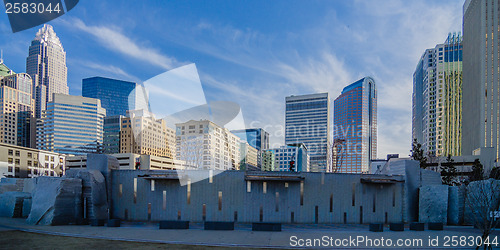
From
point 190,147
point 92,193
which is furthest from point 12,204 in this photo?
point 190,147

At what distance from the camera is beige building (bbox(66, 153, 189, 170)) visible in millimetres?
143250

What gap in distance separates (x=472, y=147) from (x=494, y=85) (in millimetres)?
23963

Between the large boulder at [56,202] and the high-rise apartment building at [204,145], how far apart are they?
103659 mm

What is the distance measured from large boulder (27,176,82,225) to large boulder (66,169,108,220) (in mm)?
412

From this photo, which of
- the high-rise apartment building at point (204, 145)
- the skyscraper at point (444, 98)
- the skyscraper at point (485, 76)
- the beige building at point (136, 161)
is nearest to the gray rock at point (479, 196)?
the skyscraper at point (485, 76)

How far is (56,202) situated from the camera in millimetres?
22250

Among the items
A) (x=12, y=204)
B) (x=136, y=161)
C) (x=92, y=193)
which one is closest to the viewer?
(x=92, y=193)

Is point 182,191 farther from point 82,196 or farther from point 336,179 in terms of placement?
point 336,179

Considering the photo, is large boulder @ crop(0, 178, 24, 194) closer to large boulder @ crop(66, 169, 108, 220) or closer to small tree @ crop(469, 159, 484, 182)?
large boulder @ crop(66, 169, 108, 220)

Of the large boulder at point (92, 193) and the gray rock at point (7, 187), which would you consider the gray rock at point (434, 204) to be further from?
the gray rock at point (7, 187)

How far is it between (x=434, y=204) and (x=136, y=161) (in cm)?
12348

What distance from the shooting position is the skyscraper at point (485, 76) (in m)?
107

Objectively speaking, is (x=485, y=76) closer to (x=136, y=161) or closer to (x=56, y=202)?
(x=56, y=202)

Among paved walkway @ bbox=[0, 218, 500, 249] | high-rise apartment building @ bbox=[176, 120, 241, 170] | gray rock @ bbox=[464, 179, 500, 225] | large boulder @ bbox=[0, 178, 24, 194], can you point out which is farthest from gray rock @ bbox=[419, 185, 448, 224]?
high-rise apartment building @ bbox=[176, 120, 241, 170]
